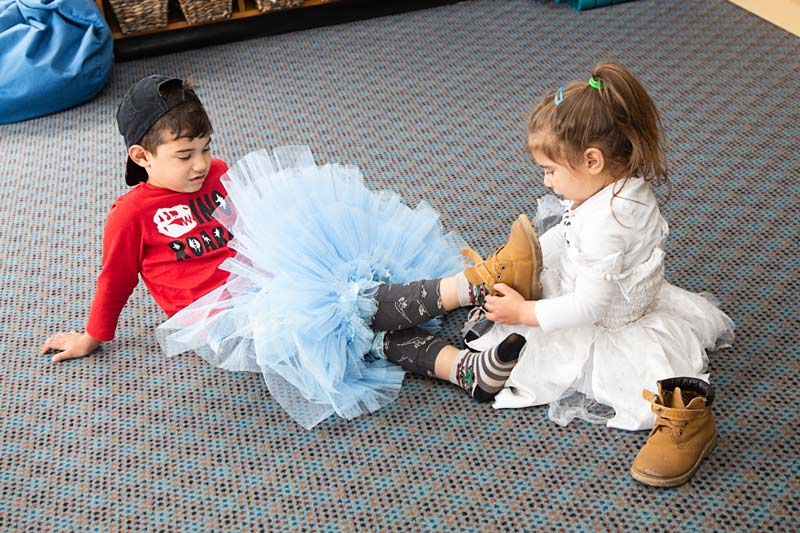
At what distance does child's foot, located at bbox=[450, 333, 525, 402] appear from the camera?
139 cm

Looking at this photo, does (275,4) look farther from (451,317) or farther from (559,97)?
(559,97)

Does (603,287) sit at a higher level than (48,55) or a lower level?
higher

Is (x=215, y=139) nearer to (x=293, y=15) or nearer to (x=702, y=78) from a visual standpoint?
(x=293, y=15)

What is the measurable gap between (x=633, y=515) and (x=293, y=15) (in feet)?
6.54

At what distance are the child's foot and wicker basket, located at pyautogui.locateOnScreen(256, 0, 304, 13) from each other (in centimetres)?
161

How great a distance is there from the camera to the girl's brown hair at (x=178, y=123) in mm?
1424

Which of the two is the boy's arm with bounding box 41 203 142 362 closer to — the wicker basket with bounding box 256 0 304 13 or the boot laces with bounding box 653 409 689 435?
the boot laces with bounding box 653 409 689 435

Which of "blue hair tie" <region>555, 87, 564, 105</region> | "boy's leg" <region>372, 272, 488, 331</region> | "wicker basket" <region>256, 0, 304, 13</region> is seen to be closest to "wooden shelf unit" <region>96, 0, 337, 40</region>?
"wicker basket" <region>256, 0, 304, 13</region>

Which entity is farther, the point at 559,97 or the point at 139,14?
the point at 139,14

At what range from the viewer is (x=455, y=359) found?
1.47m

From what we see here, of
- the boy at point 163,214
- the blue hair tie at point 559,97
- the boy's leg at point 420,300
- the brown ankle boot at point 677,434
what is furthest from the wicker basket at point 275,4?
the brown ankle boot at point 677,434

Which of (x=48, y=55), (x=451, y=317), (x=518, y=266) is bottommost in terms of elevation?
(x=451, y=317)

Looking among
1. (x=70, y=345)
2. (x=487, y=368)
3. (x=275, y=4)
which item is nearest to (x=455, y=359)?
(x=487, y=368)

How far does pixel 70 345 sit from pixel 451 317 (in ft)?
2.34
